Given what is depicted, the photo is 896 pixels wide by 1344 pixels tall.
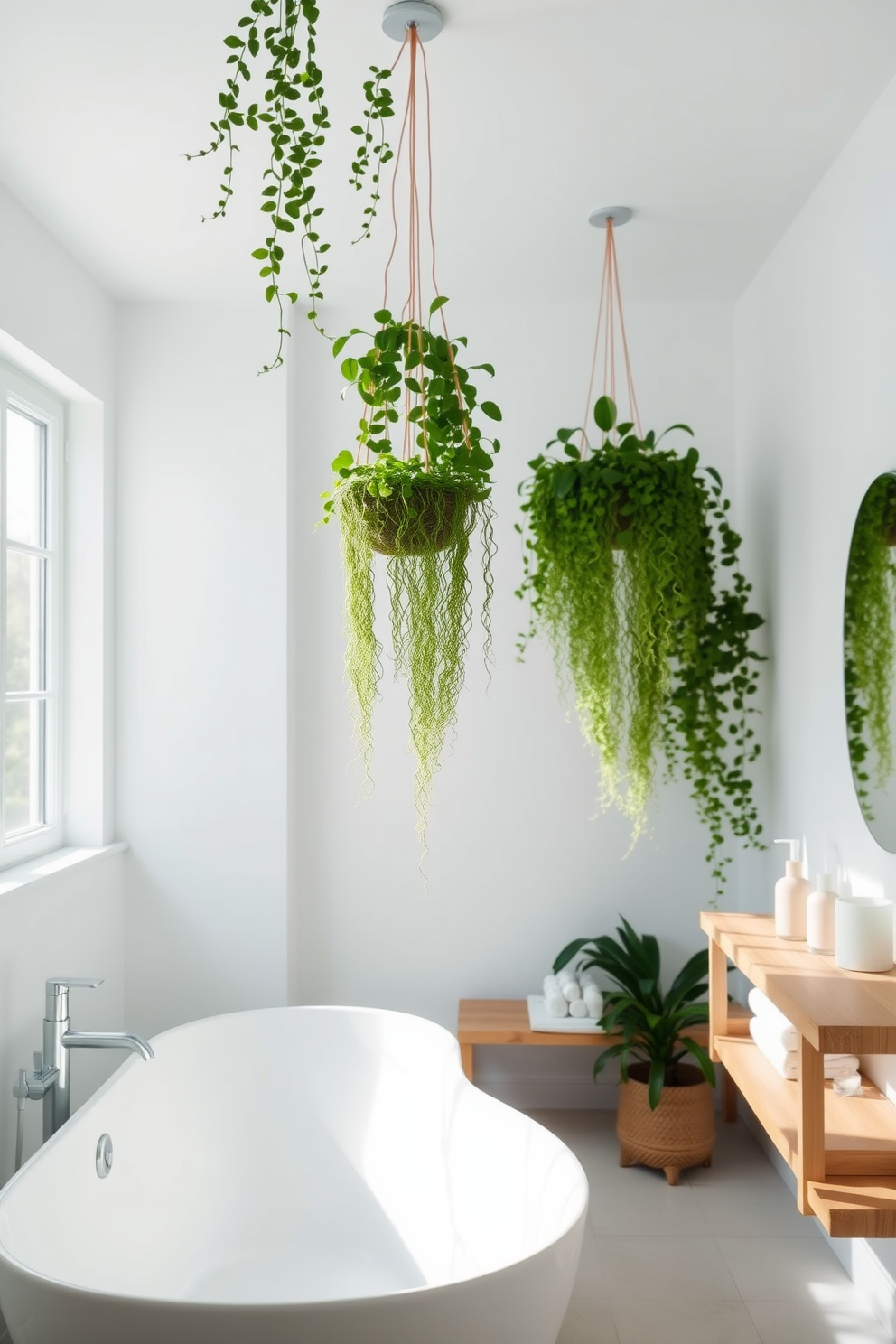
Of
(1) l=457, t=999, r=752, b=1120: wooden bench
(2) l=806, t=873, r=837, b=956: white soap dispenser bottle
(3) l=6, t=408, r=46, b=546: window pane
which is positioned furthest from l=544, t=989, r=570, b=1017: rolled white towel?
(3) l=6, t=408, r=46, b=546: window pane

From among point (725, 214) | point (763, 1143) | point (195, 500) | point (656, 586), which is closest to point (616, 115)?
point (725, 214)

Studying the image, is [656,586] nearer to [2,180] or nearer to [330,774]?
[330,774]

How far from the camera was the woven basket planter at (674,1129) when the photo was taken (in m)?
2.91

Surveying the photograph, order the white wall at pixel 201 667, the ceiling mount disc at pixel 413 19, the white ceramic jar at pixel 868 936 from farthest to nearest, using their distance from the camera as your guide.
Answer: the white wall at pixel 201 667
the white ceramic jar at pixel 868 936
the ceiling mount disc at pixel 413 19

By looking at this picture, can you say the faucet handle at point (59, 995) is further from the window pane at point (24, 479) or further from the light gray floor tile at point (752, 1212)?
the light gray floor tile at point (752, 1212)

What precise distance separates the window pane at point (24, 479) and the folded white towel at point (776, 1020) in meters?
2.24

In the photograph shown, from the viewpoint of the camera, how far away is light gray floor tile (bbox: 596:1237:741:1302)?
7.82 feet

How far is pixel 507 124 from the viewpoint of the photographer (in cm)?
231

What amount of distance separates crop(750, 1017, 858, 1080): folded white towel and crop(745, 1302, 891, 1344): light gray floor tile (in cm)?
53

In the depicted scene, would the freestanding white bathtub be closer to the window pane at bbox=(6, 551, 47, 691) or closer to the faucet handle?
the faucet handle

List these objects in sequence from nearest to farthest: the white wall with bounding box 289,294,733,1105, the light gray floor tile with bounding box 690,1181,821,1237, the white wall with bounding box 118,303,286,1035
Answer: the light gray floor tile with bounding box 690,1181,821,1237 → the white wall with bounding box 118,303,286,1035 → the white wall with bounding box 289,294,733,1105

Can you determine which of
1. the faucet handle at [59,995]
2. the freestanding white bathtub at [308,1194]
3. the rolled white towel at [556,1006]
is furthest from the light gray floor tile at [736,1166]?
the faucet handle at [59,995]

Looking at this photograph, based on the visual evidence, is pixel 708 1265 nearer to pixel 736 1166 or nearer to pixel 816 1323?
pixel 816 1323

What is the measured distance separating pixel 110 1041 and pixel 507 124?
2207mm
